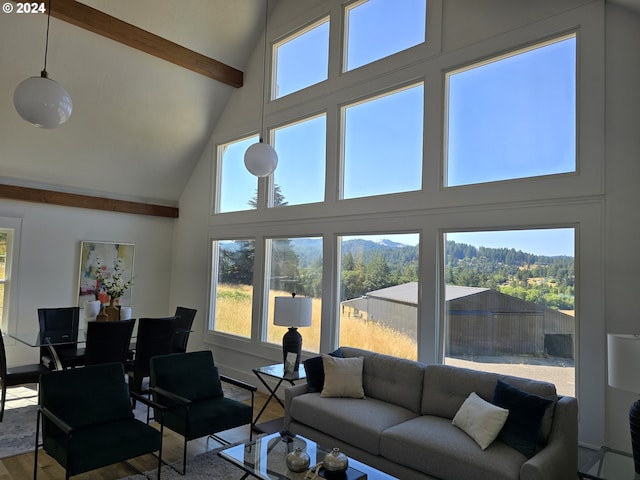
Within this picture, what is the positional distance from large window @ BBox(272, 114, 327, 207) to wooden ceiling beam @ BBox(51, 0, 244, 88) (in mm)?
1258

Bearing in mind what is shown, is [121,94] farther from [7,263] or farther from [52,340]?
[52,340]

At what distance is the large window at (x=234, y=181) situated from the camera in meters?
6.38

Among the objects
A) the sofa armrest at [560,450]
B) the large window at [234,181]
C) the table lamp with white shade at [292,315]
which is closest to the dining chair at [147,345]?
the table lamp with white shade at [292,315]

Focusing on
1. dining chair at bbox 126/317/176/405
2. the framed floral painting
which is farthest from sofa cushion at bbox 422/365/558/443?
the framed floral painting

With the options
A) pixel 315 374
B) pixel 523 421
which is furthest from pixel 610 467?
pixel 315 374

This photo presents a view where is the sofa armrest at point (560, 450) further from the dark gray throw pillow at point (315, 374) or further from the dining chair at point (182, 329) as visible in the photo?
the dining chair at point (182, 329)

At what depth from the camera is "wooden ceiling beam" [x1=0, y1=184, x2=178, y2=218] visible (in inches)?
231

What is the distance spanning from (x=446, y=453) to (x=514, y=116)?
9.30 feet

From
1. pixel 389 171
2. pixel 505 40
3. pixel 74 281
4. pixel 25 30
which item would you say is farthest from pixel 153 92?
pixel 505 40

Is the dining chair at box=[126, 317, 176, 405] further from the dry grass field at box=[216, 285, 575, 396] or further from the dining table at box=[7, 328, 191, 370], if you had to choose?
the dry grass field at box=[216, 285, 575, 396]

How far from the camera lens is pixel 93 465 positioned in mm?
2715

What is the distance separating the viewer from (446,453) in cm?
278

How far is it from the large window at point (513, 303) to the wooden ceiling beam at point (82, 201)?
17.2 feet

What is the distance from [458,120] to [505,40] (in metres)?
0.77
